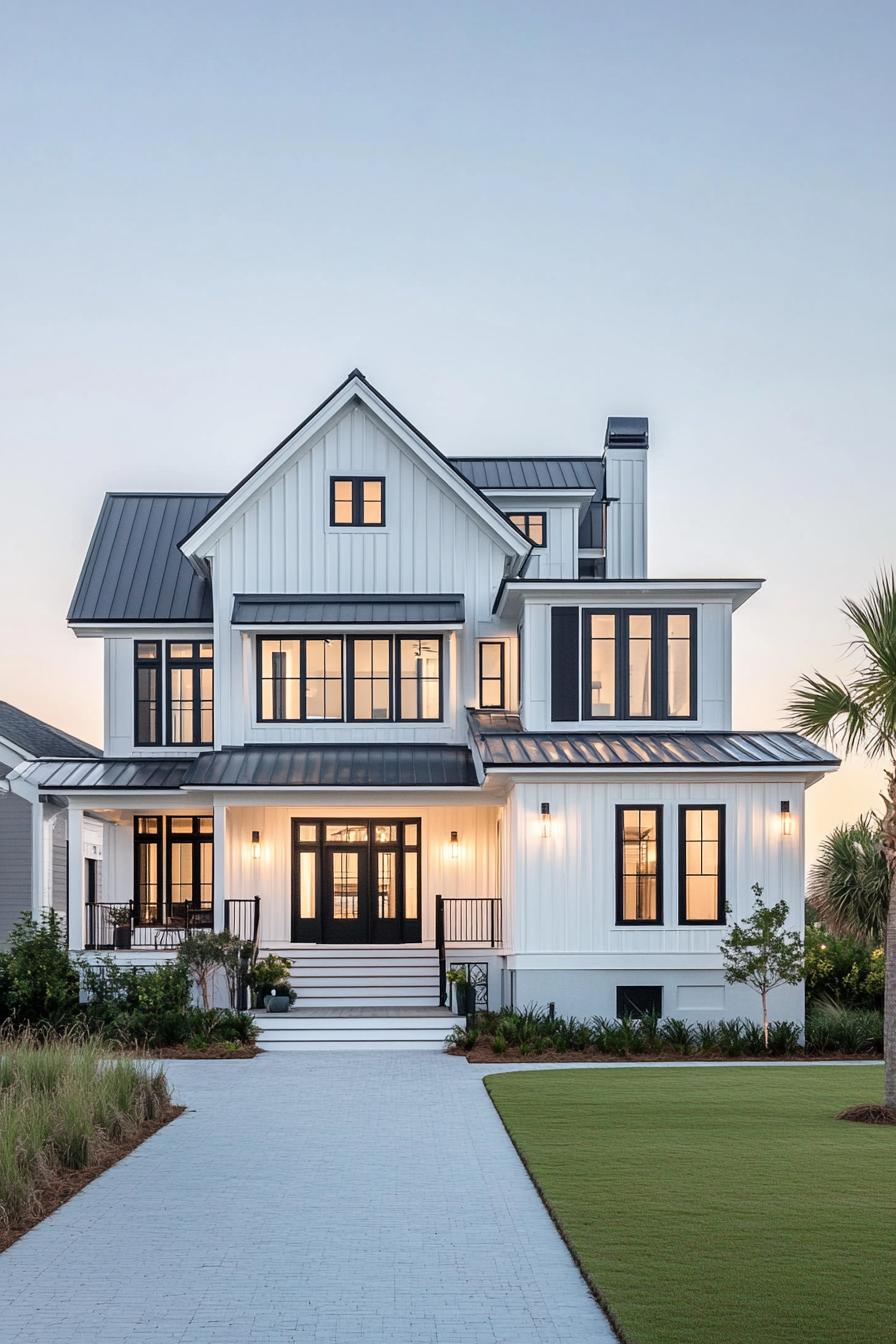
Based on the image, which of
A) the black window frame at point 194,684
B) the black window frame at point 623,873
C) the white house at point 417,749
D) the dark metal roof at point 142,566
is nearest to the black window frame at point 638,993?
the white house at point 417,749

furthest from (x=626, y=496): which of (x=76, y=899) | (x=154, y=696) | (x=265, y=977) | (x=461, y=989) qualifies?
(x=76, y=899)

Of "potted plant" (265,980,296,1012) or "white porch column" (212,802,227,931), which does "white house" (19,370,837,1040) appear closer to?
"white porch column" (212,802,227,931)

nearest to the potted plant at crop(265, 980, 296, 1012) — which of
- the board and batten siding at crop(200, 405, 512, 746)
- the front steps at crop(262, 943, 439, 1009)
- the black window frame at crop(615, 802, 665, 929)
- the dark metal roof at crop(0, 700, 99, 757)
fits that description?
the front steps at crop(262, 943, 439, 1009)

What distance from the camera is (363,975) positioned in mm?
26172

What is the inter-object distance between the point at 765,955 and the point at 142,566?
16.3 metres

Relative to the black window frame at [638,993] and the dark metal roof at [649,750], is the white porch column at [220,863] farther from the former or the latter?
the black window frame at [638,993]

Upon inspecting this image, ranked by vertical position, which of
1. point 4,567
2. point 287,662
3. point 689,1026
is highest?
point 4,567

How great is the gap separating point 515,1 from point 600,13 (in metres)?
1.42

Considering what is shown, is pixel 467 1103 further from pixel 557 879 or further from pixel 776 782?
pixel 776 782

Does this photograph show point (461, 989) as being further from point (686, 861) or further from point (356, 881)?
point (356, 881)

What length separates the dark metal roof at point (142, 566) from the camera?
30.1 meters

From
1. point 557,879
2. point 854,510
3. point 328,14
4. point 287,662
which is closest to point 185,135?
point 328,14

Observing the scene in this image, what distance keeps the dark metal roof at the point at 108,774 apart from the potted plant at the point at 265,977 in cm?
380

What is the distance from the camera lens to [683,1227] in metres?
9.53
